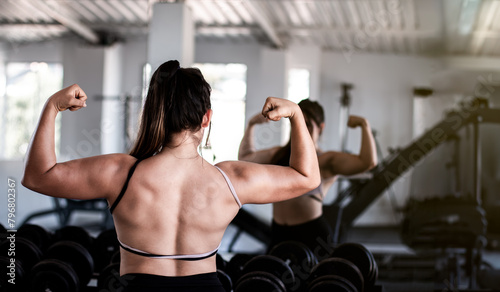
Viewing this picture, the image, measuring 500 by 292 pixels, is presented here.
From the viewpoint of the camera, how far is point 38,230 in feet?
8.52

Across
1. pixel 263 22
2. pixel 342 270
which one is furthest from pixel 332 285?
pixel 263 22

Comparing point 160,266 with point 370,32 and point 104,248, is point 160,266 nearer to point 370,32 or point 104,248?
point 104,248

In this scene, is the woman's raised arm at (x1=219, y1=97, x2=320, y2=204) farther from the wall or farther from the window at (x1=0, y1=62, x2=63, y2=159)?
the window at (x1=0, y1=62, x2=63, y2=159)

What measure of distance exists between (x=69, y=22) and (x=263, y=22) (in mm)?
2608

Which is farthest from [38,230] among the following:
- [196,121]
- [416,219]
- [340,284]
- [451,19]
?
[451,19]

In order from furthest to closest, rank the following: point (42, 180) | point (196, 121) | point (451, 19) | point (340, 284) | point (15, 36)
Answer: point (15, 36) → point (451, 19) → point (340, 284) → point (196, 121) → point (42, 180)

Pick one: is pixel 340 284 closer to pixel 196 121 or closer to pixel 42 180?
pixel 196 121

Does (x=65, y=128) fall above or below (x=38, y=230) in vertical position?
above

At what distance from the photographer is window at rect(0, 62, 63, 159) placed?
8305mm

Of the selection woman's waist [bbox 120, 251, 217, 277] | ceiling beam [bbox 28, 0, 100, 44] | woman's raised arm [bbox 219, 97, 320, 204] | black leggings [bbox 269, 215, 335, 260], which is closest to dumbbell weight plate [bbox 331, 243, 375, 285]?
black leggings [bbox 269, 215, 335, 260]

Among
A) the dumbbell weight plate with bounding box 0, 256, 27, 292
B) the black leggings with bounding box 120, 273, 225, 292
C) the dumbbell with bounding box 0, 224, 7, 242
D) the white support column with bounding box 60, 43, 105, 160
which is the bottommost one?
the dumbbell weight plate with bounding box 0, 256, 27, 292

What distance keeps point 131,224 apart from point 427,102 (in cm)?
794

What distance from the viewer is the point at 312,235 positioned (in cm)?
238

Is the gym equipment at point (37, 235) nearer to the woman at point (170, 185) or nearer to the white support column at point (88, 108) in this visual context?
the woman at point (170, 185)
